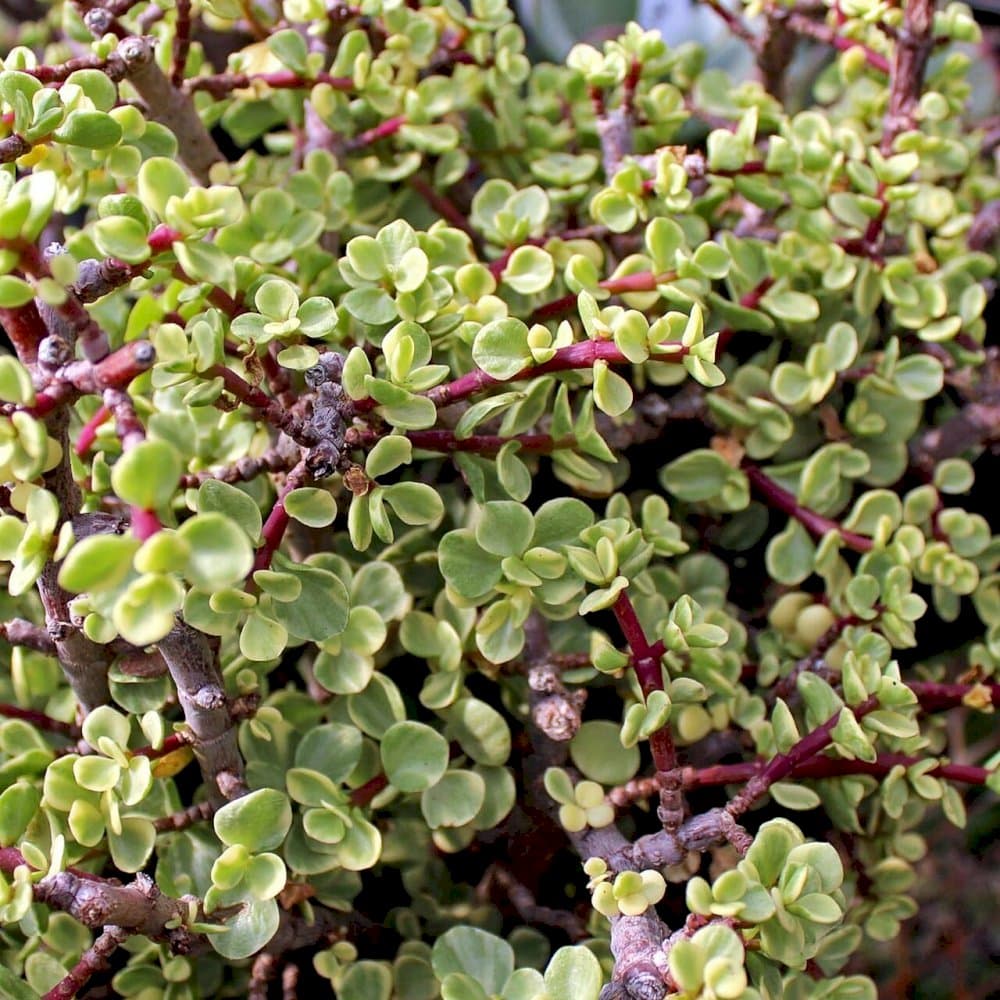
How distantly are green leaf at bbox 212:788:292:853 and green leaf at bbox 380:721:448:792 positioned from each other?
0.08 meters

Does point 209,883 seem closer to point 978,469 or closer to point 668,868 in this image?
point 668,868

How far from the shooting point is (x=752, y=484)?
806 millimetres

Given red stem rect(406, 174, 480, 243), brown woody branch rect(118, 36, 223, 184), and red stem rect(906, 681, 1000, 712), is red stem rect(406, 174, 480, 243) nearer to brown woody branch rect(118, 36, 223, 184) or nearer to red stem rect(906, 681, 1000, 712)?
brown woody branch rect(118, 36, 223, 184)

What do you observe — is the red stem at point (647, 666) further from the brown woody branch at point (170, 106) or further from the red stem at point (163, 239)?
the brown woody branch at point (170, 106)

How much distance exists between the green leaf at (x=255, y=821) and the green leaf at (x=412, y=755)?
8 centimetres

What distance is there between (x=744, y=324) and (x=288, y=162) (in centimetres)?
41

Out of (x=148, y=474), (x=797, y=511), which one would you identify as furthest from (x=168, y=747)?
(x=797, y=511)

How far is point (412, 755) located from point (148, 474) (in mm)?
311

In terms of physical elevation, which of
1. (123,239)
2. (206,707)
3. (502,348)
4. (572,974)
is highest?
(123,239)

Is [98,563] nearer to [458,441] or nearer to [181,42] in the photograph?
[458,441]

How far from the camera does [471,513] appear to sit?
2.41ft

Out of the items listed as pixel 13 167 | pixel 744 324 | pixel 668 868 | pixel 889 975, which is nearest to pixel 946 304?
pixel 744 324

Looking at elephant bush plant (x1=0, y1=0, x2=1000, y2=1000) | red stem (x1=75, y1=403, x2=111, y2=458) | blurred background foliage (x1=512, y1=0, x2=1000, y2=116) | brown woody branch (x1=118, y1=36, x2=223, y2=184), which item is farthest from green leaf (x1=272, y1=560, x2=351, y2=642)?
blurred background foliage (x1=512, y1=0, x2=1000, y2=116)

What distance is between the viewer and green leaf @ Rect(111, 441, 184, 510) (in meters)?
0.36
